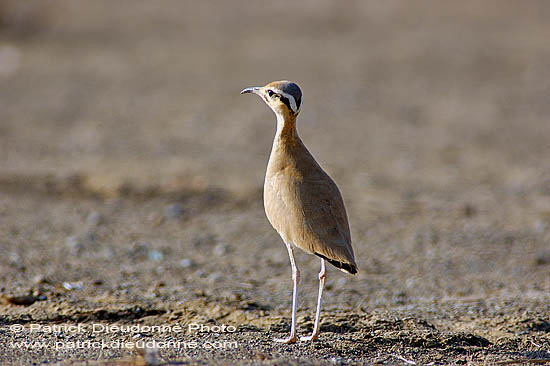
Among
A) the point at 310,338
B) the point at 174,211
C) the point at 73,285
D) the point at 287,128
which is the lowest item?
the point at 73,285

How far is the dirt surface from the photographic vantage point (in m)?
5.02

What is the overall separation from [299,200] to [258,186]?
4.01 metres

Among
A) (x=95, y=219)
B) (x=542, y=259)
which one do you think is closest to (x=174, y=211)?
(x=95, y=219)

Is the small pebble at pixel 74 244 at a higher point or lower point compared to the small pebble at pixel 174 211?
lower

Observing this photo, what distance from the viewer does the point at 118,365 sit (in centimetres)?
395

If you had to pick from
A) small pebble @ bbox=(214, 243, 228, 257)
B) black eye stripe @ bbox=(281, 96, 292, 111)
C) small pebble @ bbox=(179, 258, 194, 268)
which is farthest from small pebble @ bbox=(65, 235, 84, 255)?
black eye stripe @ bbox=(281, 96, 292, 111)

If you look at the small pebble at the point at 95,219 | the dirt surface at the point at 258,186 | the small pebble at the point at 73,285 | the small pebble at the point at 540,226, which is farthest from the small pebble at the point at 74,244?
the small pebble at the point at 540,226

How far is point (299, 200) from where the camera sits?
457cm

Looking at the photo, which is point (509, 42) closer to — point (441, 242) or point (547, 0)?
point (547, 0)

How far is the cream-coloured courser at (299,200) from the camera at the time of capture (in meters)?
4.47

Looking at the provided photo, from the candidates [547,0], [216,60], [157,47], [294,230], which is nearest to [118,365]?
[294,230]

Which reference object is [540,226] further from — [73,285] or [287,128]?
[73,285]

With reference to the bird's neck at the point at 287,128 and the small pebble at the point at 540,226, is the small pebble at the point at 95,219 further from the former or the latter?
the small pebble at the point at 540,226

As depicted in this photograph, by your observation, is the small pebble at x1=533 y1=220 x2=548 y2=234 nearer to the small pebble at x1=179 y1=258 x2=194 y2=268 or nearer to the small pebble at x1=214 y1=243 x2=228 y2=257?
the small pebble at x1=214 y1=243 x2=228 y2=257
